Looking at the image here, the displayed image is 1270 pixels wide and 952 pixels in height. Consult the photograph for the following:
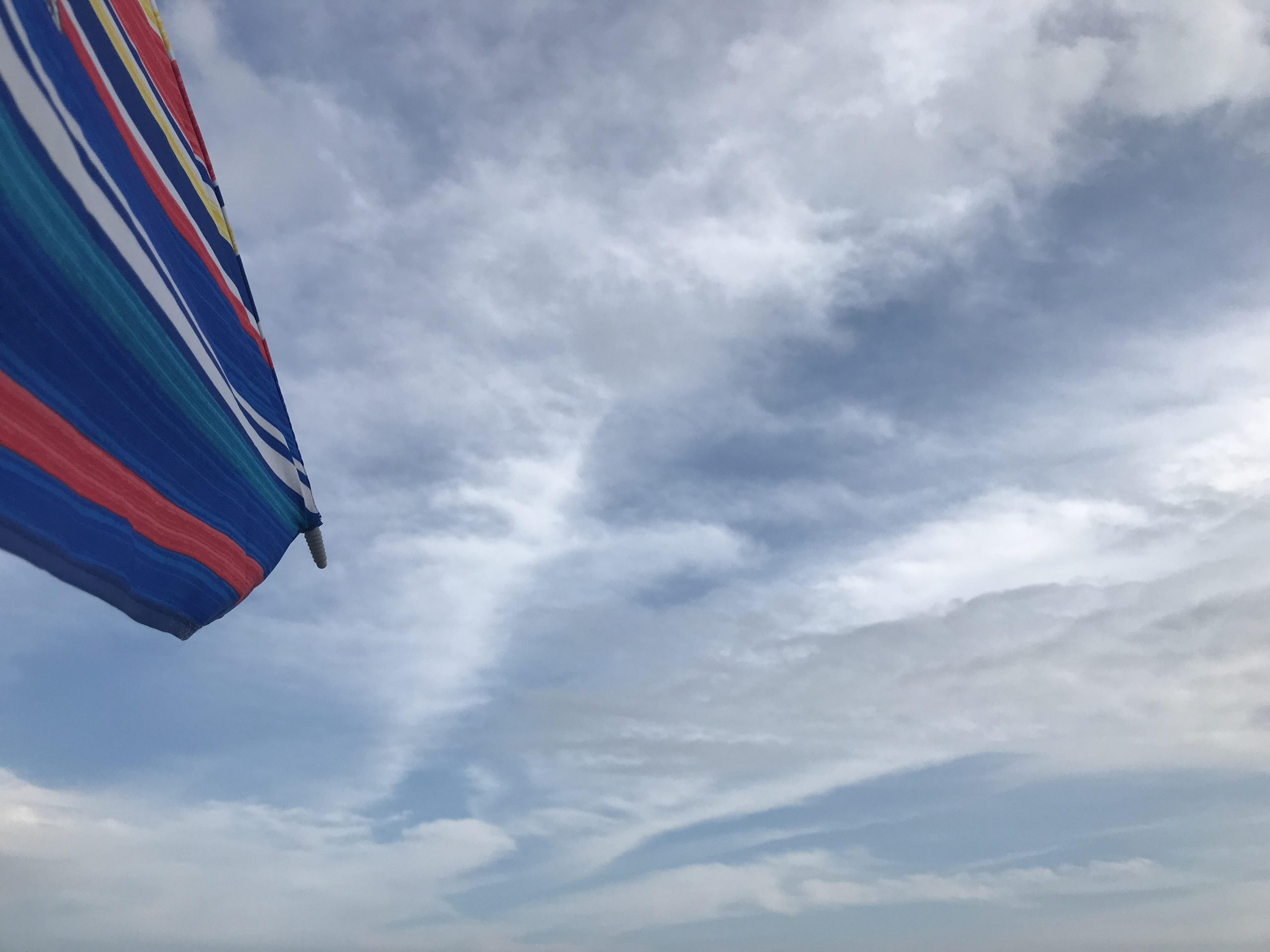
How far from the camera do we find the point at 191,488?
22.8ft

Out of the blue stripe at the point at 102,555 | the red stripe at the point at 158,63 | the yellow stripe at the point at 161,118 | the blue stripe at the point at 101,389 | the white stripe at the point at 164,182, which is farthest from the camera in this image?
the red stripe at the point at 158,63

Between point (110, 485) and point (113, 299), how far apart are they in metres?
1.15

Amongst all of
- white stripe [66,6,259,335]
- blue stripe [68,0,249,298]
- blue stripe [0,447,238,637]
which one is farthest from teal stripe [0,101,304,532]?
white stripe [66,6,259,335]

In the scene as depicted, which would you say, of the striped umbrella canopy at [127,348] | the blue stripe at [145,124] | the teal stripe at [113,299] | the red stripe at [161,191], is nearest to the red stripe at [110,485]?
the striped umbrella canopy at [127,348]

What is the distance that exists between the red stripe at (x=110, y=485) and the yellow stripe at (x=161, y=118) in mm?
3285

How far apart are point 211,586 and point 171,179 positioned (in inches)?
135

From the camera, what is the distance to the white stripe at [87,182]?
16.4ft

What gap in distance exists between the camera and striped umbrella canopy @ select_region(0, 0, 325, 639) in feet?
16.3

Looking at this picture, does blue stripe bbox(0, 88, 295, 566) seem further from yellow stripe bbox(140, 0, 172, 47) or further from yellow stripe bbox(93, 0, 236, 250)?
yellow stripe bbox(140, 0, 172, 47)

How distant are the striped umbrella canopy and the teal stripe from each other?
0.01m

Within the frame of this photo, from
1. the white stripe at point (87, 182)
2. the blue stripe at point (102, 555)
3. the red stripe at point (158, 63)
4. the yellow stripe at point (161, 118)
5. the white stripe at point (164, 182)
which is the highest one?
the red stripe at point (158, 63)

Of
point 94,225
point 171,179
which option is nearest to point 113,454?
point 94,225

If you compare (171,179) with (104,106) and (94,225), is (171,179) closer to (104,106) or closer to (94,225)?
(104,106)

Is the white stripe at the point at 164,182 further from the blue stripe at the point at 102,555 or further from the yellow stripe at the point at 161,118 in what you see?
the blue stripe at the point at 102,555
